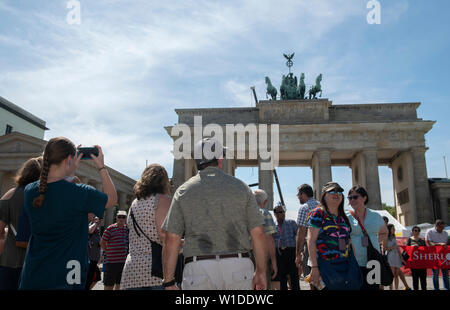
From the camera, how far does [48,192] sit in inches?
120

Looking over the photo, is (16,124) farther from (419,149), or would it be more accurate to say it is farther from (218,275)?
(218,275)

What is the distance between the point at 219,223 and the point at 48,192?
1.45m

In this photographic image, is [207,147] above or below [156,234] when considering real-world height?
above

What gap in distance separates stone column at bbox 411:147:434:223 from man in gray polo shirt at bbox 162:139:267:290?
3337cm

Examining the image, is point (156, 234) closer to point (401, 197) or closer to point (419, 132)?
point (419, 132)

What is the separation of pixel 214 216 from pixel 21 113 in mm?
59001

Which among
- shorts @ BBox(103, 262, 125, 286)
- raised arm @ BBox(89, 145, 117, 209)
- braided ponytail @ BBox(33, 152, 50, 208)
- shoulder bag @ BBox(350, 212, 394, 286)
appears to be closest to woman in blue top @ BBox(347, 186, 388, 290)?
shoulder bag @ BBox(350, 212, 394, 286)

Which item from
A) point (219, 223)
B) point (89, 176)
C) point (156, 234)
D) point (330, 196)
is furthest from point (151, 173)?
point (89, 176)

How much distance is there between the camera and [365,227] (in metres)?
5.03

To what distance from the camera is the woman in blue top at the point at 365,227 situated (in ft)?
15.7

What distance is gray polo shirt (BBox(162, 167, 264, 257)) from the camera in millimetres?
2977

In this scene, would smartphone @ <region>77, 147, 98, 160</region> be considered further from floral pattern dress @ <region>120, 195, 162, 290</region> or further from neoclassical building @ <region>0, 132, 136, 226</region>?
neoclassical building @ <region>0, 132, 136, 226</region>

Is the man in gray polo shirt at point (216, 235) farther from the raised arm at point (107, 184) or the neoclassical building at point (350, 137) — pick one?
the neoclassical building at point (350, 137)
